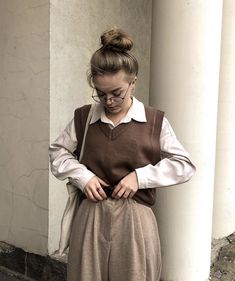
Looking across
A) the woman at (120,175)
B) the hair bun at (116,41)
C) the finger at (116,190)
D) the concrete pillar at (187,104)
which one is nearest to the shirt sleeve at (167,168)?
the woman at (120,175)

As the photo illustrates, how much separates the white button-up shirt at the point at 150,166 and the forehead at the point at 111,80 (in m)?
0.20

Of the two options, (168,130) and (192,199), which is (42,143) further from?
(168,130)

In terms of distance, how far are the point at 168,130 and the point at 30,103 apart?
66.5 inches

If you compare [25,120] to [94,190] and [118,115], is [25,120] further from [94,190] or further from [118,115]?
[94,190]

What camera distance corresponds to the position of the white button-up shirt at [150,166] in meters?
2.14

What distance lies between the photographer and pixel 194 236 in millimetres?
3314

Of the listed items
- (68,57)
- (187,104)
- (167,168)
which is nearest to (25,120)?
(68,57)

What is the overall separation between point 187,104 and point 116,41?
120 centimetres

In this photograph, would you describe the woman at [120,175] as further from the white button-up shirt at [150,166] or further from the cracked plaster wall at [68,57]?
the cracked plaster wall at [68,57]

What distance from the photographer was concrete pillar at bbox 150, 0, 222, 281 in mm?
3082

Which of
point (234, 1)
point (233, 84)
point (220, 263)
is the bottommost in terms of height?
point (220, 263)

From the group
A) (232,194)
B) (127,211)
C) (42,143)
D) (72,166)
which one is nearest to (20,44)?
(42,143)

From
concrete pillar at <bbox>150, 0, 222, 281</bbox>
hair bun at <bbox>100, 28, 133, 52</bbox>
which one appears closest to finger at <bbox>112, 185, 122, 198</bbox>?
hair bun at <bbox>100, 28, 133, 52</bbox>

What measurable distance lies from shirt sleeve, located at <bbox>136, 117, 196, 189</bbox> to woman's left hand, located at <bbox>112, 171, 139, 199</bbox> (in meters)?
0.03
